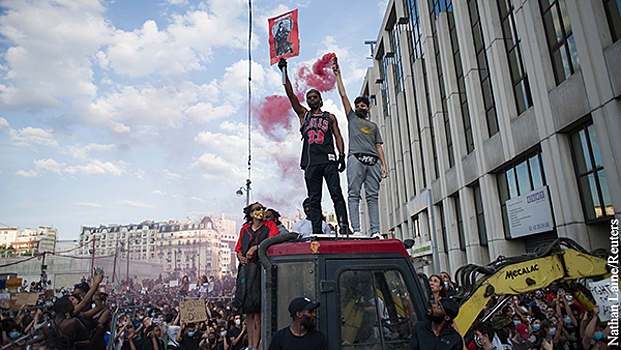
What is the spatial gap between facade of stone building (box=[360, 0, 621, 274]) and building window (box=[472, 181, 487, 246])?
0.08 metres

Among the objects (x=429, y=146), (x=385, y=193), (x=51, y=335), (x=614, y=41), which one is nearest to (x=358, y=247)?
(x=51, y=335)

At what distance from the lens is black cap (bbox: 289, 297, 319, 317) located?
117 inches

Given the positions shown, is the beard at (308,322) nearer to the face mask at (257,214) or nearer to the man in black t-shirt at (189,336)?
the face mask at (257,214)

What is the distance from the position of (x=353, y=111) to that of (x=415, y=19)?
2622cm

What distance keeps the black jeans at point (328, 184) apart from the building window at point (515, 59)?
1295cm

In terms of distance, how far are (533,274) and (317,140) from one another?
3.60 metres

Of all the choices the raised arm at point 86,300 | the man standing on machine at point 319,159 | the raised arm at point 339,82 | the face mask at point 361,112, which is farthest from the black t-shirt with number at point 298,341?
the raised arm at point 86,300

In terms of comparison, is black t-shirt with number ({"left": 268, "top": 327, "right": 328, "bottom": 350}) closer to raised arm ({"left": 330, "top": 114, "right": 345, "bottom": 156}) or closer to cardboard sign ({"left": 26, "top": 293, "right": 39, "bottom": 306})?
raised arm ({"left": 330, "top": 114, "right": 345, "bottom": 156})

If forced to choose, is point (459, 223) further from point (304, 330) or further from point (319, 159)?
point (304, 330)

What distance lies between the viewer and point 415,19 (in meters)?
28.4

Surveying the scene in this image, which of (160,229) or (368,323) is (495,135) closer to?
(368,323)

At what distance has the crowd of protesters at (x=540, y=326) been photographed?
5.53 m

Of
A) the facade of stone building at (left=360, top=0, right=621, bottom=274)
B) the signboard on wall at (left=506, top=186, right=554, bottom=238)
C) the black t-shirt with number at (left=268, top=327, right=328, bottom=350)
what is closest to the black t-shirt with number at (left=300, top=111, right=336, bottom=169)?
the black t-shirt with number at (left=268, top=327, right=328, bottom=350)

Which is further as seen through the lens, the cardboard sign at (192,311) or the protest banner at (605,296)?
the cardboard sign at (192,311)
